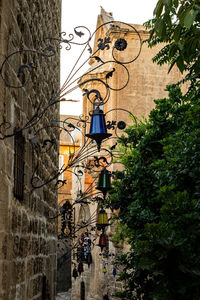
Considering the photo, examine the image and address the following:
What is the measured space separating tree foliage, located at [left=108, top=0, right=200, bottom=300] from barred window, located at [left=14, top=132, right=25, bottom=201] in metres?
1.66

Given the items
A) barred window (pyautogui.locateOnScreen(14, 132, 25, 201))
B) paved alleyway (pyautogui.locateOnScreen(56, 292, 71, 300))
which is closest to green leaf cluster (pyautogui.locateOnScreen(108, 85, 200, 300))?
barred window (pyautogui.locateOnScreen(14, 132, 25, 201))

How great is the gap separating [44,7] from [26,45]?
2282 mm

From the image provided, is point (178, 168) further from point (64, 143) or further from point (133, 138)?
point (64, 143)

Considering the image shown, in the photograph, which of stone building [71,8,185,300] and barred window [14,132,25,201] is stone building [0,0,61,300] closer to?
barred window [14,132,25,201]

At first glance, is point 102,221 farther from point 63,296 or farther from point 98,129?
point 63,296

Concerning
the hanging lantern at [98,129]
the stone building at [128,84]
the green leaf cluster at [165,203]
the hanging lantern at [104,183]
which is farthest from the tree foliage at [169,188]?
the stone building at [128,84]

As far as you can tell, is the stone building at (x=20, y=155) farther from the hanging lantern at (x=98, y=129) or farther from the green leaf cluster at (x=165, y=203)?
the green leaf cluster at (x=165, y=203)

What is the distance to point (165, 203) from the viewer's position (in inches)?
275

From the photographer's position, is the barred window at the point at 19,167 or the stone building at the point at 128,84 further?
the stone building at the point at 128,84

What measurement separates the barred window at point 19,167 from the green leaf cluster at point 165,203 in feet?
6.62

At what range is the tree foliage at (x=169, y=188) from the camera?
4.47 m

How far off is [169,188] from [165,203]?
0.35 m

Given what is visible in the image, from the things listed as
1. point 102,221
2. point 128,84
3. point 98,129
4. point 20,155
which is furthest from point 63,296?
point 20,155

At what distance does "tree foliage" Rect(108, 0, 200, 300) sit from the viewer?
4473 mm
